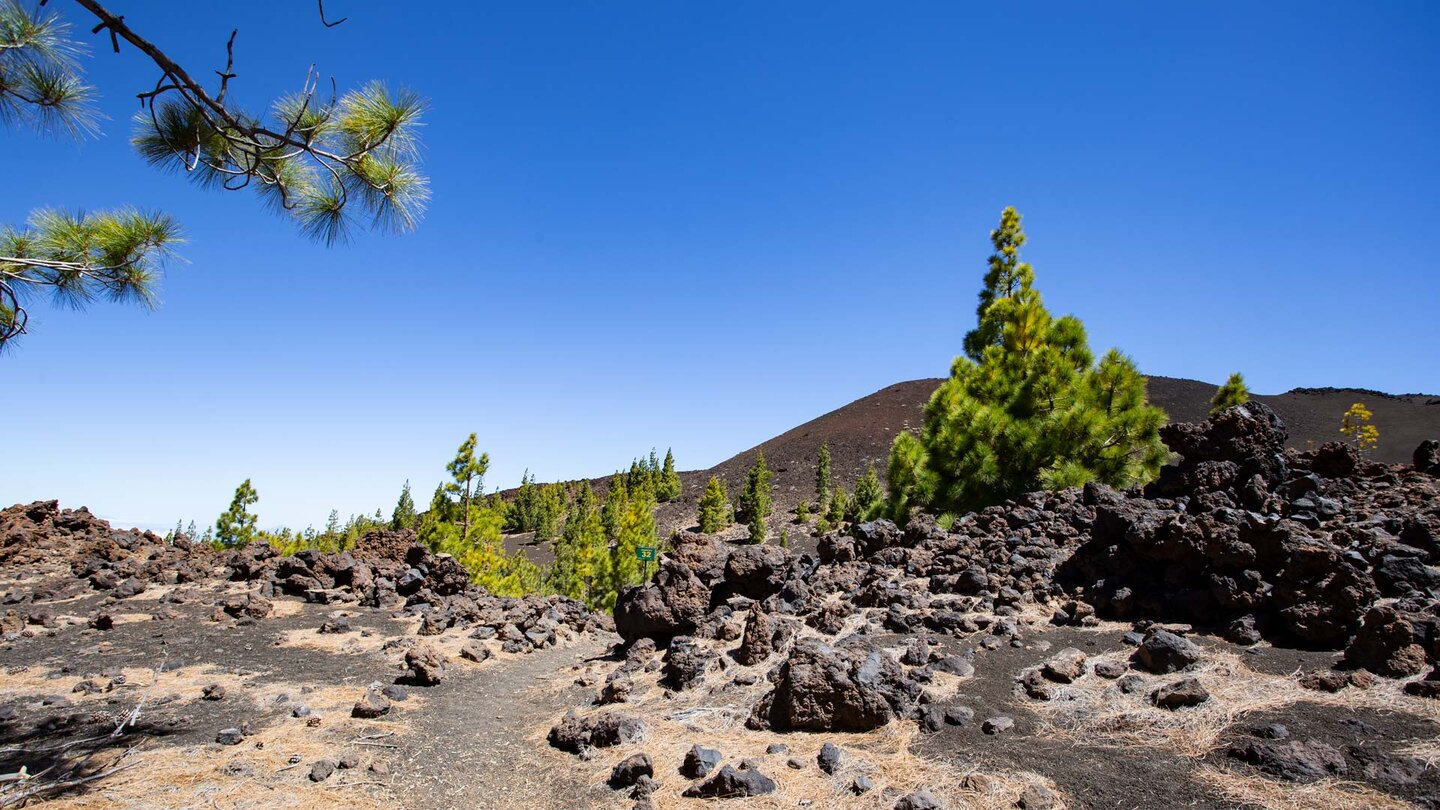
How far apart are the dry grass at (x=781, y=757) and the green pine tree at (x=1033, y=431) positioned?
22.8 feet

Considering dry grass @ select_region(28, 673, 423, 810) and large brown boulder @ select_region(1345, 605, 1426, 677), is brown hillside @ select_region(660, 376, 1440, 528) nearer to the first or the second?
dry grass @ select_region(28, 673, 423, 810)

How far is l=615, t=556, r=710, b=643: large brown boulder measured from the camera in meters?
7.67

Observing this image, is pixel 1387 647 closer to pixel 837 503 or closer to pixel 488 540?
pixel 488 540

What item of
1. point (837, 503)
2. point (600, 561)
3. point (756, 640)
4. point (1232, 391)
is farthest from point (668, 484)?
point (756, 640)

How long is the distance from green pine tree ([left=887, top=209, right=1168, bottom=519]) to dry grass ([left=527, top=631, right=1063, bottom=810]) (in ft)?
22.8

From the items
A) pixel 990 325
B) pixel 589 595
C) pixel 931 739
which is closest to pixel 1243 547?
pixel 931 739

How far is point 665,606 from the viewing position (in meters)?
7.71

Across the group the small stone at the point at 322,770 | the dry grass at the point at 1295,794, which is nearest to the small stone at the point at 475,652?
the small stone at the point at 322,770

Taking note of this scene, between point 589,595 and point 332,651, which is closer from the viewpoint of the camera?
point 332,651

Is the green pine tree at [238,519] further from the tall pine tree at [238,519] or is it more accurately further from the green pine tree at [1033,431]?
the green pine tree at [1033,431]

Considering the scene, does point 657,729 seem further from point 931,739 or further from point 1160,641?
point 1160,641

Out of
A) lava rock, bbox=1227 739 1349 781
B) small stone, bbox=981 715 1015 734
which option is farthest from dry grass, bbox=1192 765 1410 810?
small stone, bbox=981 715 1015 734

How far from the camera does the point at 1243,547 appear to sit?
5520 mm

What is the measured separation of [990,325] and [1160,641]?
12472 mm
